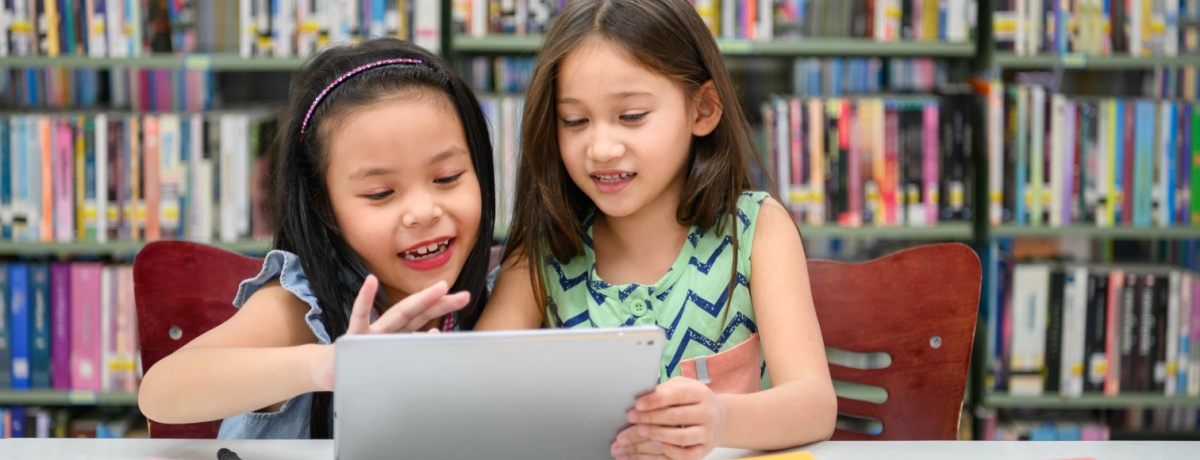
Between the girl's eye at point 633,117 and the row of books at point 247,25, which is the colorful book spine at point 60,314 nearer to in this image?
the row of books at point 247,25

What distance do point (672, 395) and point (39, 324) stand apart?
6.40 feet

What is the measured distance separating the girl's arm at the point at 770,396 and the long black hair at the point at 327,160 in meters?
0.33

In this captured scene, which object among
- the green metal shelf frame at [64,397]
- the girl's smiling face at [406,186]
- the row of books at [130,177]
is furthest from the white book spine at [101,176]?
the girl's smiling face at [406,186]

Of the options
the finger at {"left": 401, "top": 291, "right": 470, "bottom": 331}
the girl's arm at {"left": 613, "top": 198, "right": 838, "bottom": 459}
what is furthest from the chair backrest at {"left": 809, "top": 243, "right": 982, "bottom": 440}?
the finger at {"left": 401, "top": 291, "right": 470, "bottom": 331}

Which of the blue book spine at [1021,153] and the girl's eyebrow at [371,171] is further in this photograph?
the blue book spine at [1021,153]

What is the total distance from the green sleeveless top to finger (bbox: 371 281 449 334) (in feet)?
1.15

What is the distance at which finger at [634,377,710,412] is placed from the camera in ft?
2.74

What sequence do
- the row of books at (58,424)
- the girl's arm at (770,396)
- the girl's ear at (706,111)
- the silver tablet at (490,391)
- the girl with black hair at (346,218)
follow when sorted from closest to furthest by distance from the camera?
the silver tablet at (490,391), the girl's arm at (770,396), the girl with black hair at (346,218), the girl's ear at (706,111), the row of books at (58,424)

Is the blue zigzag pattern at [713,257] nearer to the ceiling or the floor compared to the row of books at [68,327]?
nearer to the ceiling

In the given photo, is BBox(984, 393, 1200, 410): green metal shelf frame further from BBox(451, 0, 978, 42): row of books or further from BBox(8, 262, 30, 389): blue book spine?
BBox(8, 262, 30, 389): blue book spine

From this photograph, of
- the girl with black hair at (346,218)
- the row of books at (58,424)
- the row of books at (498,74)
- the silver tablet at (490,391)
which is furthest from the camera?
the row of books at (498,74)

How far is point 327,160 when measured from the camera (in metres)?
1.17

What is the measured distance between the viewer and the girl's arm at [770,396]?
868 millimetres

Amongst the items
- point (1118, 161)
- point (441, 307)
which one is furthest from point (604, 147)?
point (1118, 161)
